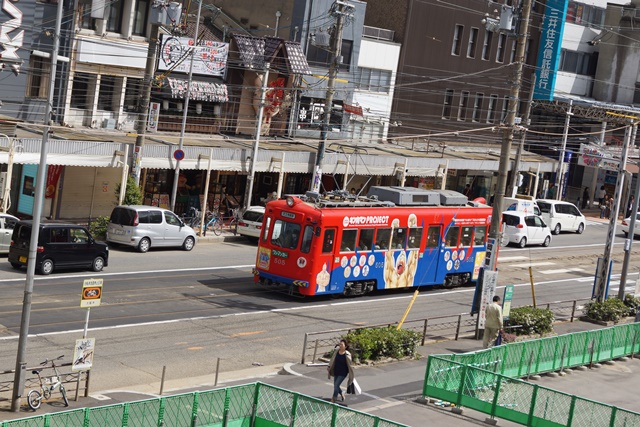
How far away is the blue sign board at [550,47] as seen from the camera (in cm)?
6894

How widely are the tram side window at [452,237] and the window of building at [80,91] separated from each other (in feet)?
58.3

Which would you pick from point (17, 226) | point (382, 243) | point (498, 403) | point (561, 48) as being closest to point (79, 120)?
point (17, 226)

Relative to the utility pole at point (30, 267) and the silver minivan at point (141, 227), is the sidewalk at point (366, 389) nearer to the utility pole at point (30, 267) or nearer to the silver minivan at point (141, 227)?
the utility pole at point (30, 267)

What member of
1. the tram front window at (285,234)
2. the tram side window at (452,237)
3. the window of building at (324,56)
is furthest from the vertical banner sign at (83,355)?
the window of building at (324,56)

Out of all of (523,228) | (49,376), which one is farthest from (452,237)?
(49,376)

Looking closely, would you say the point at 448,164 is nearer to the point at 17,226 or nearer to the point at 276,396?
the point at 17,226

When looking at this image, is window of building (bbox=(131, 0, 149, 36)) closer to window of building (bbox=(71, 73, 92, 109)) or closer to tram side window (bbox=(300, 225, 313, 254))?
window of building (bbox=(71, 73, 92, 109))

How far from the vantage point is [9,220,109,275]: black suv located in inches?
1276

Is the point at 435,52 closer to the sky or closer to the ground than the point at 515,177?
closer to the sky

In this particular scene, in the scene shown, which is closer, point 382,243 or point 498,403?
point 498,403

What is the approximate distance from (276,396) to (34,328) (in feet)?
31.8

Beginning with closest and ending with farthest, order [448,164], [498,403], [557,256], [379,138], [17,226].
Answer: [498,403]
[17,226]
[557,256]
[448,164]
[379,138]

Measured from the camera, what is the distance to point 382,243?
35094 millimetres

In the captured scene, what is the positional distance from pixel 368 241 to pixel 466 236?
5714 mm
